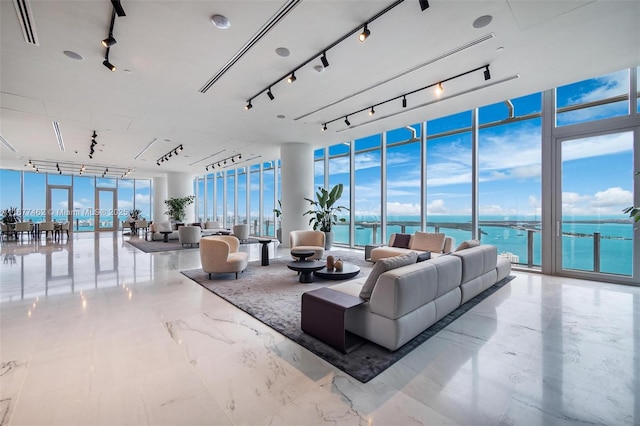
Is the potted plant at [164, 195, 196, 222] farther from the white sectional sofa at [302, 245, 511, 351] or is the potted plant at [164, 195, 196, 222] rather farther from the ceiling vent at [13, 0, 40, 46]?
the white sectional sofa at [302, 245, 511, 351]

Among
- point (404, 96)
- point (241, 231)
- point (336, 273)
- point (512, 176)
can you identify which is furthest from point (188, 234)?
point (512, 176)

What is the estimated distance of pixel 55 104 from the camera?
575 centimetres

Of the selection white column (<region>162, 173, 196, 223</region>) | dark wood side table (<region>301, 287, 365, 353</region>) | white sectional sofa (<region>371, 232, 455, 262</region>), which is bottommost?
dark wood side table (<region>301, 287, 365, 353</region>)

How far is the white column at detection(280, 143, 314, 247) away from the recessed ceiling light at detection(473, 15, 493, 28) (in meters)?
6.19

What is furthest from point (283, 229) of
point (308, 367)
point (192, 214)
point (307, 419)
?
point (192, 214)

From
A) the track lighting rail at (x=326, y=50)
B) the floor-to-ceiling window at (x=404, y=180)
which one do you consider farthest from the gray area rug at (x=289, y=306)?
the track lighting rail at (x=326, y=50)

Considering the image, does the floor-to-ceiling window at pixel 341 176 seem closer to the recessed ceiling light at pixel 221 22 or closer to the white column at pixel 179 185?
the recessed ceiling light at pixel 221 22

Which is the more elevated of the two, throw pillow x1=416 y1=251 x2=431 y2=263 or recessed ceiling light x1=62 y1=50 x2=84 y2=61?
recessed ceiling light x1=62 y1=50 x2=84 y2=61

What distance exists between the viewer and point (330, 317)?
263 centimetres

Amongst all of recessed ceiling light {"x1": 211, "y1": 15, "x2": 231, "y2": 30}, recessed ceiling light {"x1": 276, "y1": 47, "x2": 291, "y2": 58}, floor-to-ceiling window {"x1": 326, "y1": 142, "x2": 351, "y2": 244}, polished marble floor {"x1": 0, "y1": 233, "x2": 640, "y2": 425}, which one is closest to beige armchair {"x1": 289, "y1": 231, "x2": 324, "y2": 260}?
floor-to-ceiling window {"x1": 326, "y1": 142, "x2": 351, "y2": 244}

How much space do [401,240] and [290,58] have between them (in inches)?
177

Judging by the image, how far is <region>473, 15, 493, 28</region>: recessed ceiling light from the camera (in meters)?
3.21

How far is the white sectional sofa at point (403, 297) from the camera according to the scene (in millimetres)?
2482

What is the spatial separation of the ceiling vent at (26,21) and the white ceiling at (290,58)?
0.20 feet
